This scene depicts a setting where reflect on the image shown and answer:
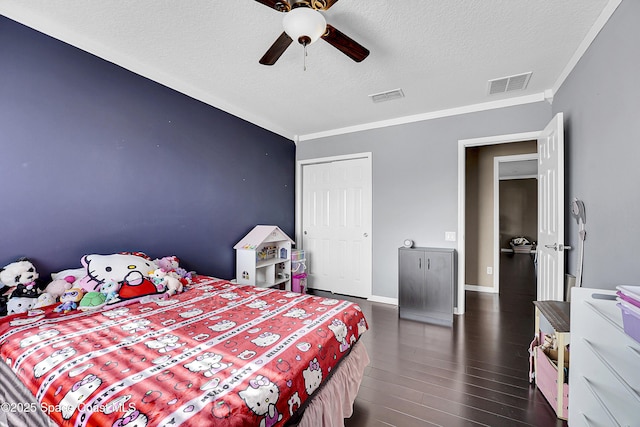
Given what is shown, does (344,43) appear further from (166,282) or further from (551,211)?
(551,211)

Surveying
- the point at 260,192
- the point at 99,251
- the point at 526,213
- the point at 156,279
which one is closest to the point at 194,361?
the point at 156,279

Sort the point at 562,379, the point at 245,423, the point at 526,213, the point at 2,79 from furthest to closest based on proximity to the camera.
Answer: the point at 526,213
the point at 2,79
the point at 562,379
the point at 245,423

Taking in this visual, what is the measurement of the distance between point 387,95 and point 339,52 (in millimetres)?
1026

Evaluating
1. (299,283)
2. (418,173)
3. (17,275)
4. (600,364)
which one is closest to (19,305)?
(17,275)

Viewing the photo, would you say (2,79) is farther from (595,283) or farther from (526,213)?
(526,213)

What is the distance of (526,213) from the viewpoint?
820cm

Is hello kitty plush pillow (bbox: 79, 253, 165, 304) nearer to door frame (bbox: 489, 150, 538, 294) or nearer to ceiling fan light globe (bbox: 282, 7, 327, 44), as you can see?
ceiling fan light globe (bbox: 282, 7, 327, 44)

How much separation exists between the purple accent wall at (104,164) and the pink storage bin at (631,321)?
3.10 metres

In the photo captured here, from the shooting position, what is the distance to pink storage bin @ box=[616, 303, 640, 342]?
89 cm

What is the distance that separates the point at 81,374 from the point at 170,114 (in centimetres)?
243

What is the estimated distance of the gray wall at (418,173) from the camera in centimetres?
327

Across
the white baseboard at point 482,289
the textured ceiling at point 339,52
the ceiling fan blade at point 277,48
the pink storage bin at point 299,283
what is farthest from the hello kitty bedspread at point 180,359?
the white baseboard at point 482,289

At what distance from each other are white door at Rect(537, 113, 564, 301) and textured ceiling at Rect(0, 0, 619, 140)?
0.64 meters

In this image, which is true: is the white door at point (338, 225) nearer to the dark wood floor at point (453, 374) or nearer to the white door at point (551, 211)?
the dark wood floor at point (453, 374)
